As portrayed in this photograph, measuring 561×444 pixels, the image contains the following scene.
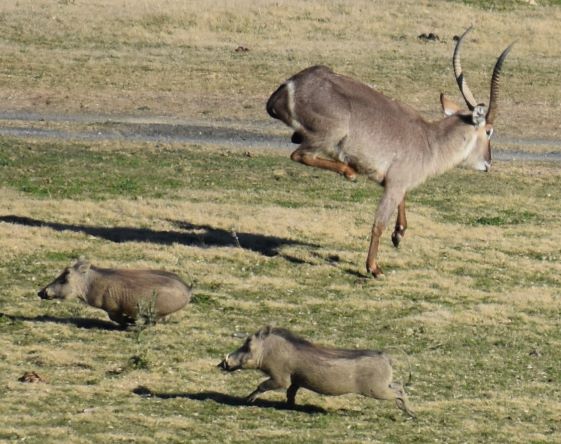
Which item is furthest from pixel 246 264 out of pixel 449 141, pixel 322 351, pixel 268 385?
pixel 322 351

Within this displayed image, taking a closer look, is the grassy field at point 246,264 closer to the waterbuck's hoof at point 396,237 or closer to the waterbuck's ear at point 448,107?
the waterbuck's hoof at point 396,237

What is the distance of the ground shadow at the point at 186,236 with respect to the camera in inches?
789

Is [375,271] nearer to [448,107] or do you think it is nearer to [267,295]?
[267,295]

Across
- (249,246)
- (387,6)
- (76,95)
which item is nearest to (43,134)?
(76,95)

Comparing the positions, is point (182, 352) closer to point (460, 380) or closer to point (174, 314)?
point (174, 314)

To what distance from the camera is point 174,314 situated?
16.0 meters

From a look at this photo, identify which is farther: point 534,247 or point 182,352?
point 534,247

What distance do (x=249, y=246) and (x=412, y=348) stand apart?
5020 millimetres

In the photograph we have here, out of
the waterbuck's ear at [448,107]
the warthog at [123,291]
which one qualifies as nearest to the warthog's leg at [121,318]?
the warthog at [123,291]

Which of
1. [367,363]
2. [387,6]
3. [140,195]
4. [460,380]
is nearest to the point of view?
[367,363]

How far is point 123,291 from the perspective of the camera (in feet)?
48.6

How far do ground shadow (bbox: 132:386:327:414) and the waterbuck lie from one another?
6.04m

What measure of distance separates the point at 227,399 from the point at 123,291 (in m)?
2.17

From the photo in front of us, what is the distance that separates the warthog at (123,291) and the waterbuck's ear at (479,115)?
20.6 ft
